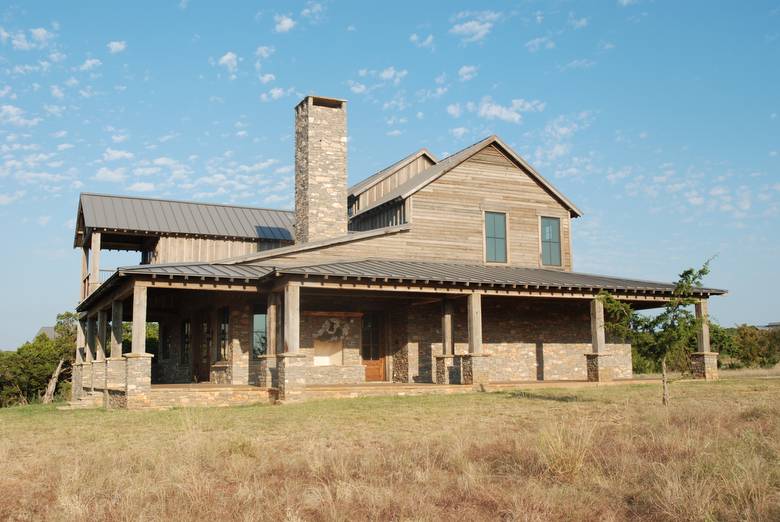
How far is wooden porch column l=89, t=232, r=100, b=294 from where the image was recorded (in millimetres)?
27094

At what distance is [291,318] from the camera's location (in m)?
18.7

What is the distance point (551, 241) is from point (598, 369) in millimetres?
5790

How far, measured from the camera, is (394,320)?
957 inches

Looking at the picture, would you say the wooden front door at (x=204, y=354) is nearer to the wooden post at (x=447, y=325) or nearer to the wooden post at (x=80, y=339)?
the wooden post at (x=80, y=339)

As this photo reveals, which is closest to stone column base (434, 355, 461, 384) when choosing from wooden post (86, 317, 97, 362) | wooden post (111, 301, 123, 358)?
wooden post (111, 301, 123, 358)

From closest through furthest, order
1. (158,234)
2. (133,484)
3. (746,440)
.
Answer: (133,484) < (746,440) < (158,234)

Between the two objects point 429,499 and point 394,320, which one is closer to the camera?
point 429,499

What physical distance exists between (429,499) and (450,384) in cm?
1393

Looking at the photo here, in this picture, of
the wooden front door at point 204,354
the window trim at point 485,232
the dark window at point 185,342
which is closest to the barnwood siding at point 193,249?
the dark window at point 185,342

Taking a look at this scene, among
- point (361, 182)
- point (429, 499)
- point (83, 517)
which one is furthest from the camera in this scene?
point (361, 182)

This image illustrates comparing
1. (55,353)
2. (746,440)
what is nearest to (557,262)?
(746,440)

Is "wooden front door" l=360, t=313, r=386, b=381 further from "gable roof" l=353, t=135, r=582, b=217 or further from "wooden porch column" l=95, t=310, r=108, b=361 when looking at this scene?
"wooden porch column" l=95, t=310, r=108, b=361

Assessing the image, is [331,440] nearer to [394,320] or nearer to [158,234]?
[394,320]

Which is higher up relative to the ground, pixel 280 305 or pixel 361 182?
pixel 361 182
